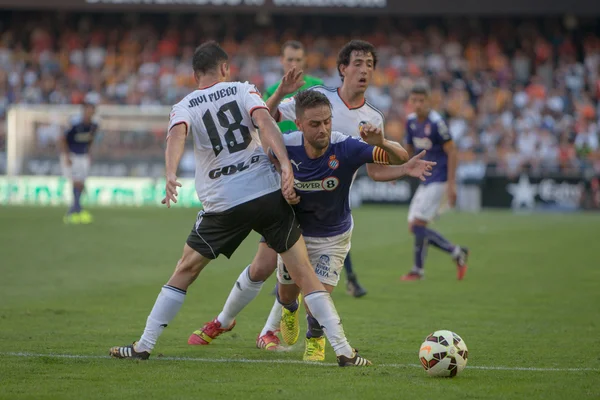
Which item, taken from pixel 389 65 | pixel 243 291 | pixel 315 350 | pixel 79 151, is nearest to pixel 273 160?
pixel 243 291

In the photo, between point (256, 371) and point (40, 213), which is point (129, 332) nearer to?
point (256, 371)

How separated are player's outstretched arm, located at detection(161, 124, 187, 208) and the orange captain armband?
55.1 inches

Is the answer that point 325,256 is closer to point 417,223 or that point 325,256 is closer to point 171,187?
point 171,187

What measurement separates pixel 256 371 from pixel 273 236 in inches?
38.9

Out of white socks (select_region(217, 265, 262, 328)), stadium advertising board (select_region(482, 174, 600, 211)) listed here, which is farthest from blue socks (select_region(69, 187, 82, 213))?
white socks (select_region(217, 265, 262, 328))

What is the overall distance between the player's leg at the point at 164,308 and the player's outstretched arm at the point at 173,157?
1.82 feet

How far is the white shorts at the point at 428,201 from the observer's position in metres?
13.3

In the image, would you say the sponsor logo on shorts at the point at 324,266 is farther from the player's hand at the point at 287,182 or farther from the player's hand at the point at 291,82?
the player's hand at the point at 291,82

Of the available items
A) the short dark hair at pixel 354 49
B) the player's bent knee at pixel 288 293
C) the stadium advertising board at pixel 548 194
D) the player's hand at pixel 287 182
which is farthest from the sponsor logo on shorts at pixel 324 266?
the stadium advertising board at pixel 548 194

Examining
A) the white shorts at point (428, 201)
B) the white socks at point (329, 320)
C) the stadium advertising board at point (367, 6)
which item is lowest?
the white socks at point (329, 320)

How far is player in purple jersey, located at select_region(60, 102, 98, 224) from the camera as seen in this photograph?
2142cm

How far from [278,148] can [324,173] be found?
54 centimetres

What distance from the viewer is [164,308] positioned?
6.99 metres

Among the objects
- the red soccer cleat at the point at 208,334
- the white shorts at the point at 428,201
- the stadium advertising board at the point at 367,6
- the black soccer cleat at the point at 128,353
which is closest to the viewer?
the black soccer cleat at the point at 128,353
